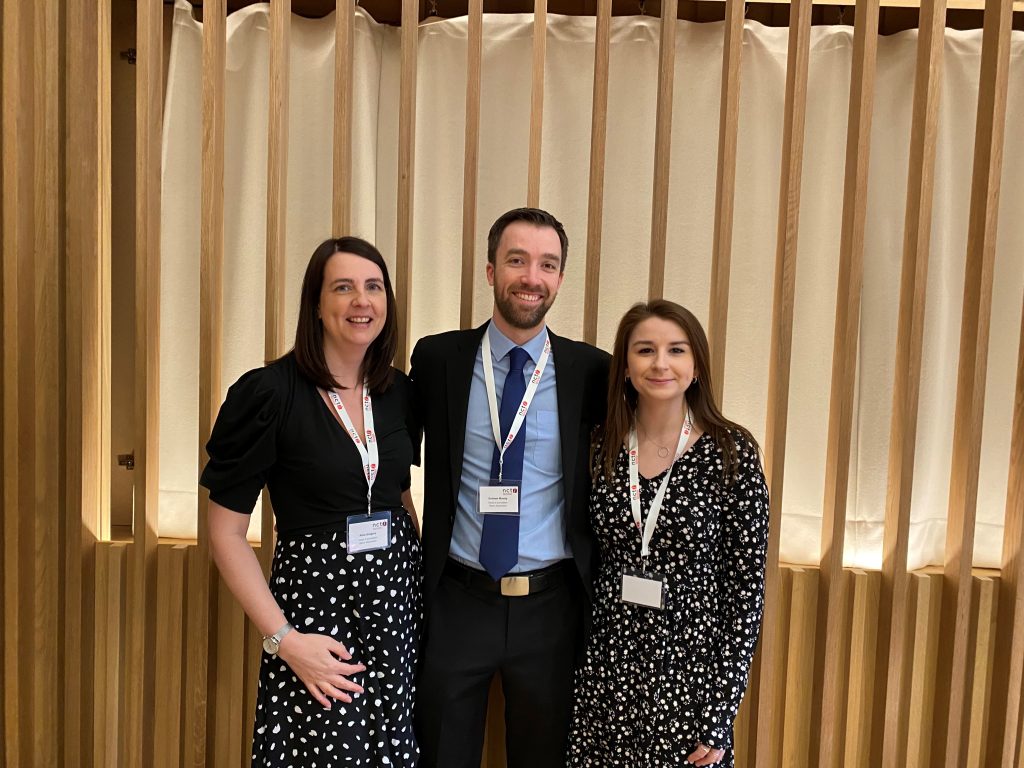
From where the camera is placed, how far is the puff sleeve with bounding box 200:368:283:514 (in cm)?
179

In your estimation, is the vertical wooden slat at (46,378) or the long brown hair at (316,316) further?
the vertical wooden slat at (46,378)

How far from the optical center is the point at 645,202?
2.87 meters

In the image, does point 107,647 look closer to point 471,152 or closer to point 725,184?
point 471,152

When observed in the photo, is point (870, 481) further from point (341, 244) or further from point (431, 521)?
point (341, 244)

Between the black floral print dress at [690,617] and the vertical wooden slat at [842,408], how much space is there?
28.1 inches

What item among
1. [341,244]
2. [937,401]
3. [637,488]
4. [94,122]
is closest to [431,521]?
[637,488]

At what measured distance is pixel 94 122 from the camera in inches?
97.2

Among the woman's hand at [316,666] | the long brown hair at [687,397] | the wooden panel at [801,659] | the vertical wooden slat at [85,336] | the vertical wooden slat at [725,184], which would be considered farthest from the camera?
the wooden panel at [801,659]

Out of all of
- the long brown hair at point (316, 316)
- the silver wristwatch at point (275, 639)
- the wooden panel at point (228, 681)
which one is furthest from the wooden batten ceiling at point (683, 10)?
the silver wristwatch at point (275, 639)

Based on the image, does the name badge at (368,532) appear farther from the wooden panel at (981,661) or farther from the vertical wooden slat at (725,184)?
the wooden panel at (981,661)

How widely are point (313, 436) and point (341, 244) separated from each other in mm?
443

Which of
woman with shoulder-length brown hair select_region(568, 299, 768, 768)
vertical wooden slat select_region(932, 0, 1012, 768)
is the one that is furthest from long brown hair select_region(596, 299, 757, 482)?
vertical wooden slat select_region(932, 0, 1012, 768)

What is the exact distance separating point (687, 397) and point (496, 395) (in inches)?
18.4

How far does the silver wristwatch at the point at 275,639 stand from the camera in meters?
1.79
